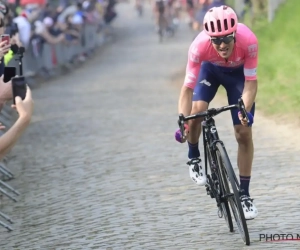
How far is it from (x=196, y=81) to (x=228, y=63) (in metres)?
0.33

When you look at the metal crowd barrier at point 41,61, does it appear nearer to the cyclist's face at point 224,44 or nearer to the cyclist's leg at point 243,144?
the cyclist's leg at point 243,144

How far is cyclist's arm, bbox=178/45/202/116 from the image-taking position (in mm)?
8445

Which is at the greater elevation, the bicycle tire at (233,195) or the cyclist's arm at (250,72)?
the cyclist's arm at (250,72)

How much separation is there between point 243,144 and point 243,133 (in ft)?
0.50

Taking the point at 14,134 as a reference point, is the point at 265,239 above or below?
below

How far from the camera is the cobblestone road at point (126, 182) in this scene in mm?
8734

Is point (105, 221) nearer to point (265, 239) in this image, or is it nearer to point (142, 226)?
point (142, 226)

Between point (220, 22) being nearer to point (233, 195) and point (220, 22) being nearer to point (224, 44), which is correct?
point (224, 44)

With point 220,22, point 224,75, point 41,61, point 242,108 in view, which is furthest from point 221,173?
point 41,61

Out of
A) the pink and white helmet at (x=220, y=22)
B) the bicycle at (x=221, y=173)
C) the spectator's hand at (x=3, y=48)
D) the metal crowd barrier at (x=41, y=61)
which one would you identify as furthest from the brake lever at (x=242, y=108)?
the metal crowd barrier at (x=41, y=61)

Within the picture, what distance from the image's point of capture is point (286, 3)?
1007 inches

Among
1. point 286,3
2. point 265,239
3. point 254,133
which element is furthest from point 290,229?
point 286,3

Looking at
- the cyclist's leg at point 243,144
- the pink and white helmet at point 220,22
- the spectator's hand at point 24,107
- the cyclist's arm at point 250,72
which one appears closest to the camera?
the spectator's hand at point 24,107

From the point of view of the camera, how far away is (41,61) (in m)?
26.7
